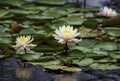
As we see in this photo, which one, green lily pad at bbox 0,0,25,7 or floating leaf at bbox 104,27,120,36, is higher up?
green lily pad at bbox 0,0,25,7

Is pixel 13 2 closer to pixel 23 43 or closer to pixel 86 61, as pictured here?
pixel 23 43

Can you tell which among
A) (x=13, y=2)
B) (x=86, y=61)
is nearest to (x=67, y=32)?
(x=86, y=61)

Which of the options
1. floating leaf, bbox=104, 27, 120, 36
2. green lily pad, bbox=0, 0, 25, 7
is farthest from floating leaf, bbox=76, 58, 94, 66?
green lily pad, bbox=0, 0, 25, 7

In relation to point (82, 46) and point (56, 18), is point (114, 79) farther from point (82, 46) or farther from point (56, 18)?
point (56, 18)

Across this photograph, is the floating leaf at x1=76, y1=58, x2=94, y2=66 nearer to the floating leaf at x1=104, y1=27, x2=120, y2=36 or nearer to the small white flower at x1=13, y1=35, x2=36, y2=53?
the small white flower at x1=13, y1=35, x2=36, y2=53

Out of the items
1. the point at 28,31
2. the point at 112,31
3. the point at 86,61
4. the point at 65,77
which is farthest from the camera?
the point at 112,31

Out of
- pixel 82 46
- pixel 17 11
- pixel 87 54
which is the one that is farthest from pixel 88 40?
pixel 17 11

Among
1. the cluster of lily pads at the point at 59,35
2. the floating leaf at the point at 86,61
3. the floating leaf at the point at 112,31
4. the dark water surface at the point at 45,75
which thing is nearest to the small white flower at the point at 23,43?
the cluster of lily pads at the point at 59,35

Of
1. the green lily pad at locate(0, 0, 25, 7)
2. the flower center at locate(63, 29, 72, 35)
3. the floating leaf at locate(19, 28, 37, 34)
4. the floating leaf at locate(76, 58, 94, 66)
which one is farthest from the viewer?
the green lily pad at locate(0, 0, 25, 7)
